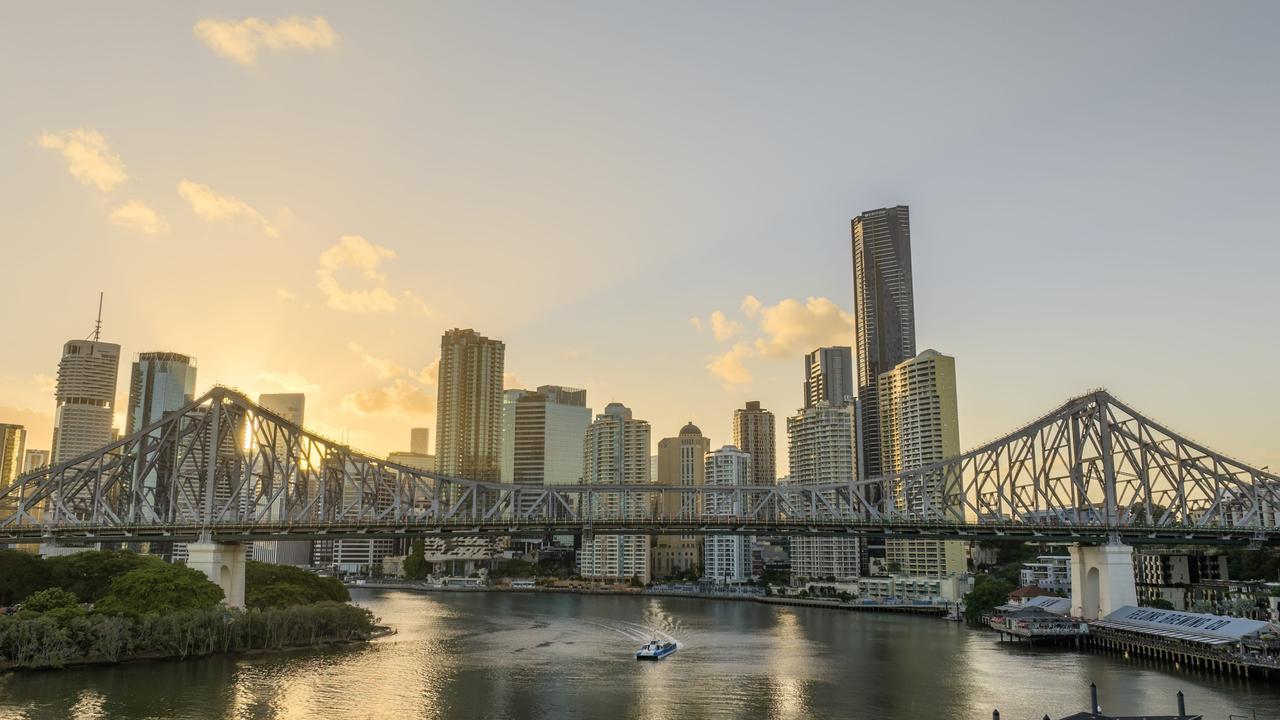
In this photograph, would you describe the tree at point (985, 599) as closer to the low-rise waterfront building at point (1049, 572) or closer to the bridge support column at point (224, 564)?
the low-rise waterfront building at point (1049, 572)

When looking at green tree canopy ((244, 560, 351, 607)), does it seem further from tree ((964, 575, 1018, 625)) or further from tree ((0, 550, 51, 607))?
tree ((964, 575, 1018, 625))

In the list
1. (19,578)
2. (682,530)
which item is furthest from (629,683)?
(19,578)

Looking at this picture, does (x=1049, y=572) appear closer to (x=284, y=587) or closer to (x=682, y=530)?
(x=682, y=530)

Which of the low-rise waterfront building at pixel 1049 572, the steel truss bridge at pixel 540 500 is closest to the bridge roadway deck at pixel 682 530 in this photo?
the steel truss bridge at pixel 540 500

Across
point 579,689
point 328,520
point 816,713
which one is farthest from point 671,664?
point 328,520

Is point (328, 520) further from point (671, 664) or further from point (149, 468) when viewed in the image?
point (671, 664)

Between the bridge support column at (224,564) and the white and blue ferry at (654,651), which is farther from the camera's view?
the bridge support column at (224,564)

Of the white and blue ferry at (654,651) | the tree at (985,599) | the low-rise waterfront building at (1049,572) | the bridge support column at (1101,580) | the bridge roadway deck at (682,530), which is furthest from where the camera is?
the low-rise waterfront building at (1049,572)
